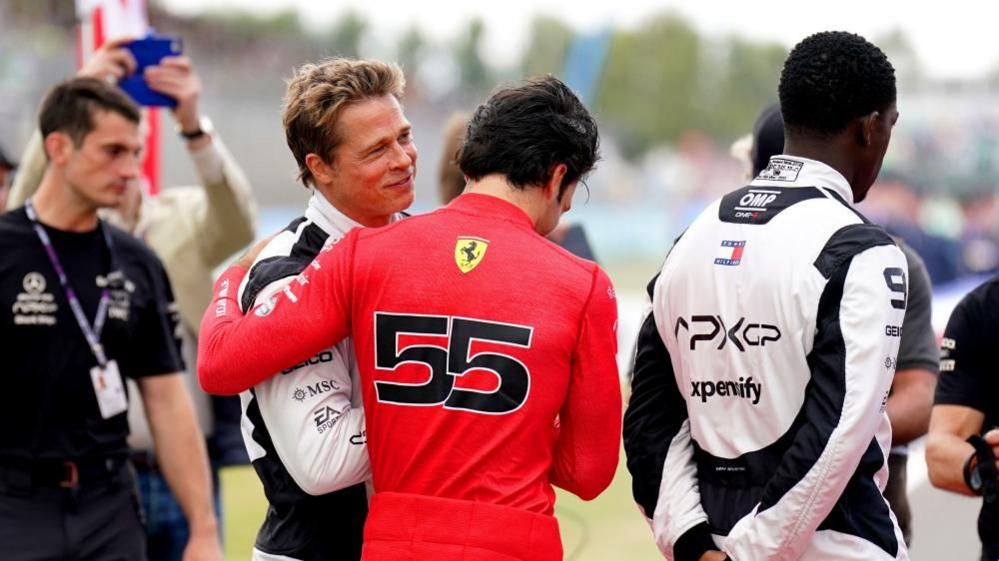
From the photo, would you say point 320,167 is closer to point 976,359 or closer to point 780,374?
point 780,374

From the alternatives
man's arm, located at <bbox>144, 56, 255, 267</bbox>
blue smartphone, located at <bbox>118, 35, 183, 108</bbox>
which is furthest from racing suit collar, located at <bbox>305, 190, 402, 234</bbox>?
blue smartphone, located at <bbox>118, 35, 183, 108</bbox>

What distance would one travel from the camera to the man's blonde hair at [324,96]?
2.94m

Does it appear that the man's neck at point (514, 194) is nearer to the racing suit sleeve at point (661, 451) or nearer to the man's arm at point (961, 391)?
the racing suit sleeve at point (661, 451)

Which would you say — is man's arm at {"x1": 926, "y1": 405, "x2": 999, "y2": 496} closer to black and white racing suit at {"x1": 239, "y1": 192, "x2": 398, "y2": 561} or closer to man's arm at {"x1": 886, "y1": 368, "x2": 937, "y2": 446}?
man's arm at {"x1": 886, "y1": 368, "x2": 937, "y2": 446}

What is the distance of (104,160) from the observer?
4.52 meters

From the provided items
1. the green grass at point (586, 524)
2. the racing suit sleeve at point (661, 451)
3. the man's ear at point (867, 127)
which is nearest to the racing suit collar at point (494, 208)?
the racing suit sleeve at point (661, 451)

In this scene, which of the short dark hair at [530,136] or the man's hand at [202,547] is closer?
the short dark hair at [530,136]

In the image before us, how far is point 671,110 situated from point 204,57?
1408 inches

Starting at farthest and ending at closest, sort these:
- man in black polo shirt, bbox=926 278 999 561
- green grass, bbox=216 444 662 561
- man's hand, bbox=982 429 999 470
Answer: green grass, bbox=216 444 662 561 → man in black polo shirt, bbox=926 278 999 561 → man's hand, bbox=982 429 999 470

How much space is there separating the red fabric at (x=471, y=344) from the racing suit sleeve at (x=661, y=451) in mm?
295

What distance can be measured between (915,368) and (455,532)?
2.12m

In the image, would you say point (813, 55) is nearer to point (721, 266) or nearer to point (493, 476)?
point (721, 266)

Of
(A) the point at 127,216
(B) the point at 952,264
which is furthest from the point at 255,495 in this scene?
(B) the point at 952,264

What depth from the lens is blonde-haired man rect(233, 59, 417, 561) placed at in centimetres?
277
